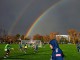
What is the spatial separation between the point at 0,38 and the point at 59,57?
191 meters

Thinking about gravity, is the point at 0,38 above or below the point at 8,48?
above

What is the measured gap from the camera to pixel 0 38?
653 feet

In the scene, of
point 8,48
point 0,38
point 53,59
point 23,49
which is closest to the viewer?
point 53,59

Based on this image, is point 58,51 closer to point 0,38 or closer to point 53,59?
point 53,59

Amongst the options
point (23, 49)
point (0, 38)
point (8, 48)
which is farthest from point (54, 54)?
point (0, 38)

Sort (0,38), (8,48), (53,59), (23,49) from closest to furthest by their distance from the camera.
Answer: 1. (53,59)
2. (8,48)
3. (23,49)
4. (0,38)

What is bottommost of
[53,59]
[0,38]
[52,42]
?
[53,59]

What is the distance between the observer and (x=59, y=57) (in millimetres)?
10672

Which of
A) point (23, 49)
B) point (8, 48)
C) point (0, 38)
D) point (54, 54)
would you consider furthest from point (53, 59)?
point (0, 38)

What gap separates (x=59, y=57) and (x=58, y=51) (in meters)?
0.28

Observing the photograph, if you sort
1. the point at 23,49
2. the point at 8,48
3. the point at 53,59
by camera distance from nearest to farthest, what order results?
the point at 53,59
the point at 8,48
the point at 23,49

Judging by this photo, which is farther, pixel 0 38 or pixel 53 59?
pixel 0 38

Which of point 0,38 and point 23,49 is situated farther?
point 0,38

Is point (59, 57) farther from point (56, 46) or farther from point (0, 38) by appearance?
point (0, 38)
